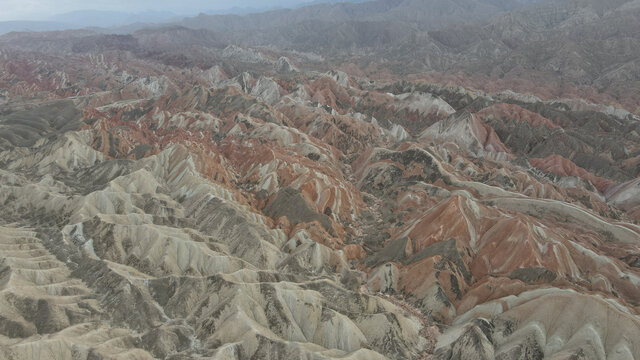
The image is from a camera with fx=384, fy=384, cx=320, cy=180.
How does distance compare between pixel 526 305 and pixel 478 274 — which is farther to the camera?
pixel 478 274

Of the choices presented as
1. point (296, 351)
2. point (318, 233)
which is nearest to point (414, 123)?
point (318, 233)

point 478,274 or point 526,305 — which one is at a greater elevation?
point 526,305

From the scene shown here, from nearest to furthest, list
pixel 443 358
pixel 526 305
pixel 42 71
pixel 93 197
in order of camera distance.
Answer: pixel 443 358
pixel 526 305
pixel 93 197
pixel 42 71

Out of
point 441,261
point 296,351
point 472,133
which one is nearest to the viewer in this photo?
point 296,351

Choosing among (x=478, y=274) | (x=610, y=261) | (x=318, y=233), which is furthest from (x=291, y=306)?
(x=610, y=261)

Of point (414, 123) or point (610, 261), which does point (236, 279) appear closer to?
point (610, 261)

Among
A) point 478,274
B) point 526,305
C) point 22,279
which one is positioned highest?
point 22,279

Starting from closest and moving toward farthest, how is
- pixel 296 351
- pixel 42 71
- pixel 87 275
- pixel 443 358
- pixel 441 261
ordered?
pixel 296 351 → pixel 443 358 → pixel 87 275 → pixel 441 261 → pixel 42 71

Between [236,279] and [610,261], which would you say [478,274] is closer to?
[610,261]

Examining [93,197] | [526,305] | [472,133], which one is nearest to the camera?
[526,305]
